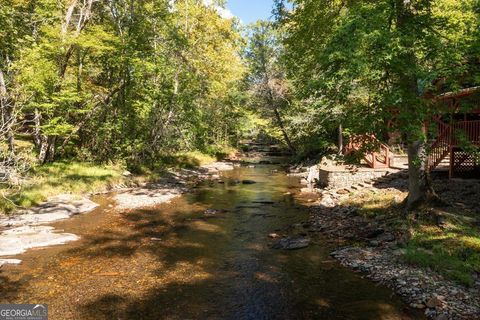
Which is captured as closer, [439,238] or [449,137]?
[439,238]

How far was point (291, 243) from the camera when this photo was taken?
12477mm

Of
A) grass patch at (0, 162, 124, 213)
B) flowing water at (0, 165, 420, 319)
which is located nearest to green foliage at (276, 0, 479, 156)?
flowing water at (0, 165, 420, 319)

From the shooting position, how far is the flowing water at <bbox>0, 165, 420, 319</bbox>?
804 centimetres

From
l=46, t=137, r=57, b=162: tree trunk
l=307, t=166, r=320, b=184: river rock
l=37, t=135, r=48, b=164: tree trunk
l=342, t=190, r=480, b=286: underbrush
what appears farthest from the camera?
l=307, t=166, r=320, b=184: river rock

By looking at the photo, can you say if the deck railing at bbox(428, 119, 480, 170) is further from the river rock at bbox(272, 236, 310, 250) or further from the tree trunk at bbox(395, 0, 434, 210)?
the river rock at bbox(272, 236, 310, 250)

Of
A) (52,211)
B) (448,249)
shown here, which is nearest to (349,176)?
(448,249)

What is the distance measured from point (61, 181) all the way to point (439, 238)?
18.2 metres

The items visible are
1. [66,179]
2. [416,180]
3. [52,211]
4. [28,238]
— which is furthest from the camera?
[66,179]

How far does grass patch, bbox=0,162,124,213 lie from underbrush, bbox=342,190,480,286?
14825 mm

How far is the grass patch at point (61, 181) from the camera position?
1645 centimetres

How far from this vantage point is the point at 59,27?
20453mm

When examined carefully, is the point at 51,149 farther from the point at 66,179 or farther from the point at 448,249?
the point at 448,249

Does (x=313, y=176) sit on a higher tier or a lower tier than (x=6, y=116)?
lower

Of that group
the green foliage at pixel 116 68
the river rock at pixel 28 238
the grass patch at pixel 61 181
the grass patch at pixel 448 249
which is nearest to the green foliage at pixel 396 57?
the grass patch at pixel 448 249
